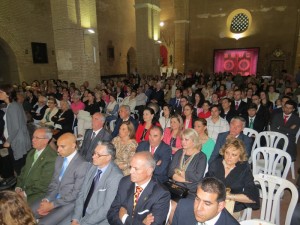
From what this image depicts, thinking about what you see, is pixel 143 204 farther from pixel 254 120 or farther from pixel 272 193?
pixel 254 120

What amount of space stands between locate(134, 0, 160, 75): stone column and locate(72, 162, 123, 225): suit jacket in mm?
11038

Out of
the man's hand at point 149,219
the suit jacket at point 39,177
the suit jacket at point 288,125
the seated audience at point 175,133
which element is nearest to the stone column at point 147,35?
the suit jacket at point 288,125

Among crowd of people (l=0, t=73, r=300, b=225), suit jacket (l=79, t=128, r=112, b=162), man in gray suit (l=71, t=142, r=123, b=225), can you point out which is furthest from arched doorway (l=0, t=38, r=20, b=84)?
man in gray suit (l=71, t=142, r=123, b=225)

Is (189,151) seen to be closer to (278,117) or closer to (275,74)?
(278,117)

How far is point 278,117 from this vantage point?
4.68 meters

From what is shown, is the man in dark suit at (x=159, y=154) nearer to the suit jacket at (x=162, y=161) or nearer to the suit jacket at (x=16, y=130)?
the suit jacket at (x=162, y=161)

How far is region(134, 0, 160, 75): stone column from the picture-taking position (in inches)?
504

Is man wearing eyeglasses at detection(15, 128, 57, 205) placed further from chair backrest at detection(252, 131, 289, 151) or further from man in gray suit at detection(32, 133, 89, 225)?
chair backrest at detection(252, 131, 289, 151)

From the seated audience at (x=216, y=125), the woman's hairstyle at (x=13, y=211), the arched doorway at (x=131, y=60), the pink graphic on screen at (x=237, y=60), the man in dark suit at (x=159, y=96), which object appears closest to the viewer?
the woman's hairstyle at (x=13, y=211)

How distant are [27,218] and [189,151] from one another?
6.51 feet

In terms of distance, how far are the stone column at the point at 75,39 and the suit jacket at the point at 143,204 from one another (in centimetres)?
746

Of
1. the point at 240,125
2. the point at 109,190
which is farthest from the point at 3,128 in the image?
the point at 240,125

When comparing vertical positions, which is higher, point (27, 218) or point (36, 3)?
point (36, 3)

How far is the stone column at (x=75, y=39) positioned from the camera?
8.59m
